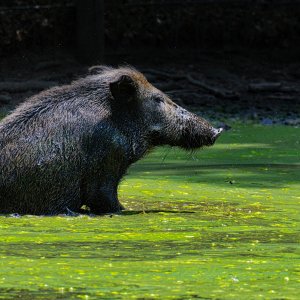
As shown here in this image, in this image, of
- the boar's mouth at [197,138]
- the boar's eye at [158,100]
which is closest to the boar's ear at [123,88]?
the boar's eye at [158,100]

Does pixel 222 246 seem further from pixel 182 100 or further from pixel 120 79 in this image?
pixel 182 100

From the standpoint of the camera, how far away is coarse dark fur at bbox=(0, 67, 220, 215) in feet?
36.9

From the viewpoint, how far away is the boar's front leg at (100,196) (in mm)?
11500

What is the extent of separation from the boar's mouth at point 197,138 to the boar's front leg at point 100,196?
1027mm

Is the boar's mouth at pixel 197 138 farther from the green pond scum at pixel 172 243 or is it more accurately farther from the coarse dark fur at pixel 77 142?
the green pond scum at pixel 172 243

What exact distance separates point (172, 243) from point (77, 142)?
204 cm

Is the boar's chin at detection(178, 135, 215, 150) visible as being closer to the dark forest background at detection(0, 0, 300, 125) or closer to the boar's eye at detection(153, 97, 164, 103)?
the boar's eye at detection(153, 97, 164, 103)

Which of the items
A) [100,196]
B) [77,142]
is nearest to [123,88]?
[77,142]

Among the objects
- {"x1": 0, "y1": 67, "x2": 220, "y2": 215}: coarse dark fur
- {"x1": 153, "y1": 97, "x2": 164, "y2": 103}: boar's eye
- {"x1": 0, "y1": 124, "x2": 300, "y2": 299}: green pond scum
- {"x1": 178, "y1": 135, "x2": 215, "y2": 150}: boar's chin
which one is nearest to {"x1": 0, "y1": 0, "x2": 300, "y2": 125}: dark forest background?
{"x1": 0, "y1": 124, "x2": 300, "y2": 299}: green pond scum

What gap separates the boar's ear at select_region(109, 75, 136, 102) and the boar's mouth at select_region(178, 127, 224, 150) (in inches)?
28.1

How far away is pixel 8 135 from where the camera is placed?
11336 millimetres

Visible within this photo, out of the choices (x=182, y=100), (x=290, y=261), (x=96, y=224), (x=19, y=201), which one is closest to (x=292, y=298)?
(x=290, y=261)

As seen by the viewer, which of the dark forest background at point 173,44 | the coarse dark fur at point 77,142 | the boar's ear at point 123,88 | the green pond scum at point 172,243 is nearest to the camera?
the green pond scum at point 172,243

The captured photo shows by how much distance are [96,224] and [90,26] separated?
15.3 m
